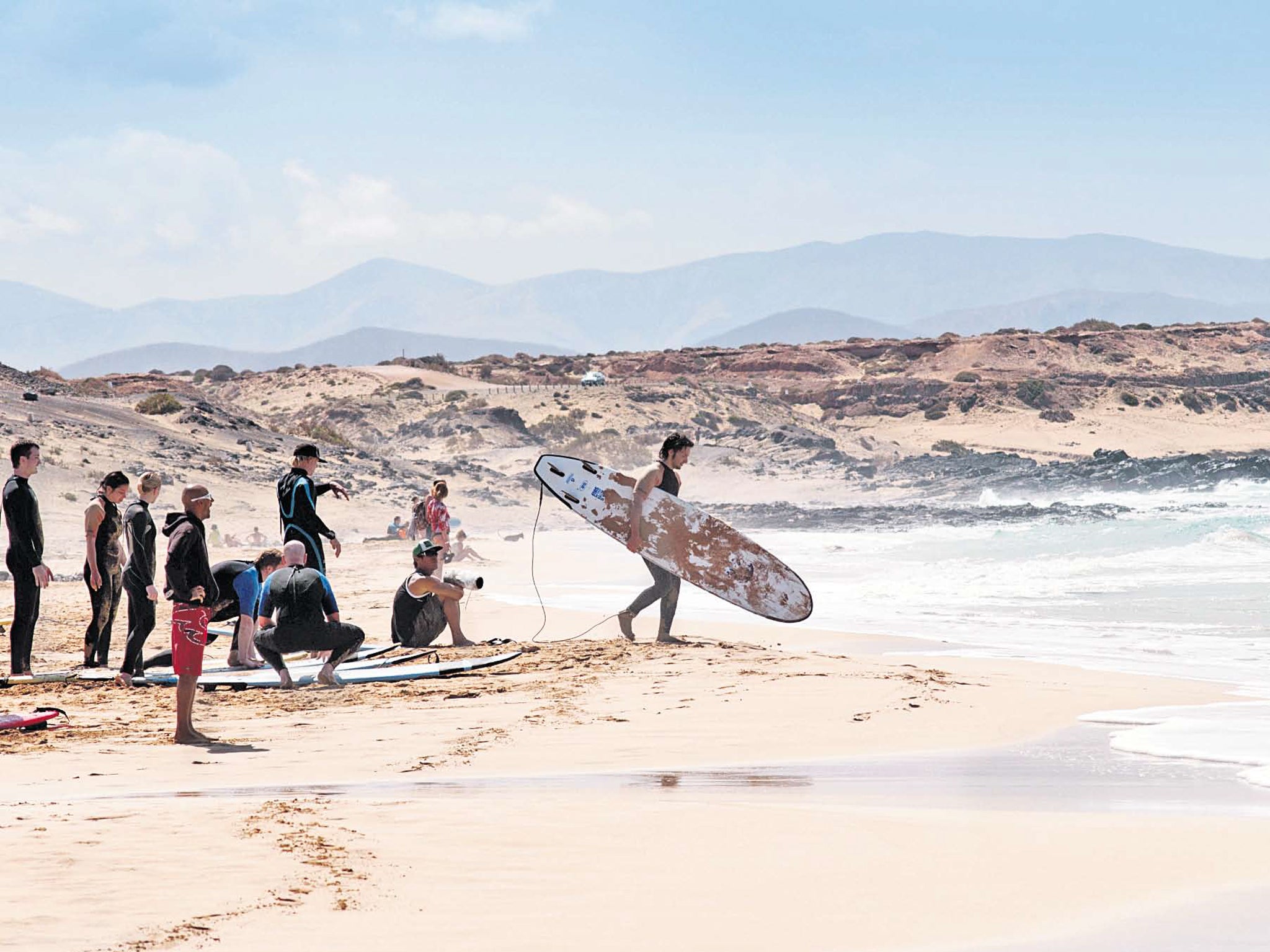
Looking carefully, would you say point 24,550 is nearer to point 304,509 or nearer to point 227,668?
point 227,668

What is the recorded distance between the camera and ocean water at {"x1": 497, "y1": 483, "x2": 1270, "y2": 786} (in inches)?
316

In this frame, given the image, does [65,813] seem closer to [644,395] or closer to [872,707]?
[872,707]

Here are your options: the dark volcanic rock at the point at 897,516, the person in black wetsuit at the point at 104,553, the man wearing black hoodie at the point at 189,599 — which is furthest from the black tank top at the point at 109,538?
the dark volcanic rock at the point at 897,516

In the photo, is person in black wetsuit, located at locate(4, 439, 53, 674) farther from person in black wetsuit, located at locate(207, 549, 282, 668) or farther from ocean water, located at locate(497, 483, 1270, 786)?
ocean water, located at locate(497, 483, 1270, 786)

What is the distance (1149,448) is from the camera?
54.7m

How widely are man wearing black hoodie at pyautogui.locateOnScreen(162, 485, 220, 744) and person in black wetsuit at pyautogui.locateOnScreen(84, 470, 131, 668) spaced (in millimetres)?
2200

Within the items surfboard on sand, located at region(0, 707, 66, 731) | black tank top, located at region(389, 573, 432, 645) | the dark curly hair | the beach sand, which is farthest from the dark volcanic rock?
surfboard on sand, located at region(0, 707, 66, 731)

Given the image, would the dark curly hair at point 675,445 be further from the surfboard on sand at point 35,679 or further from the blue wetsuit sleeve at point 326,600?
the surfboard on sand at point 35,679

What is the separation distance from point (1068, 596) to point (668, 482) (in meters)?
7.01

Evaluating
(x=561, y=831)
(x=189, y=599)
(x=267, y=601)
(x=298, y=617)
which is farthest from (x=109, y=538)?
(x=561, y=831)

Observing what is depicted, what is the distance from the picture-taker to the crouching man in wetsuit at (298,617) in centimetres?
817

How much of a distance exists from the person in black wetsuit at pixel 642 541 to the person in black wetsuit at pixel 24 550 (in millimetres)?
4072

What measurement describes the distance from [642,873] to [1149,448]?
54.6 m

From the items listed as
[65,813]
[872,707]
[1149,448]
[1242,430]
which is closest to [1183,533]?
[872,707]
